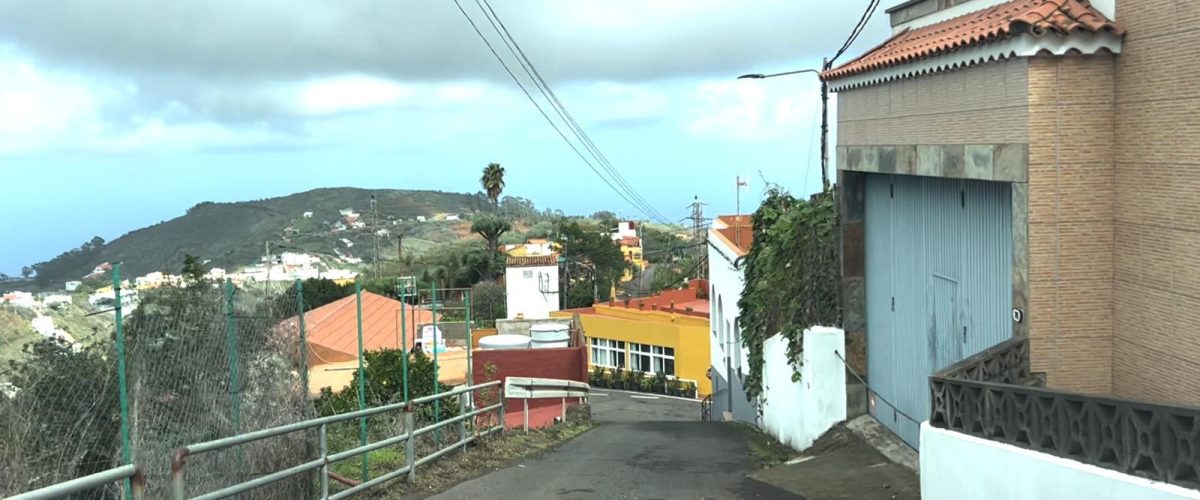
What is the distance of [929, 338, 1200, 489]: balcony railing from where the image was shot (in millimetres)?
6246

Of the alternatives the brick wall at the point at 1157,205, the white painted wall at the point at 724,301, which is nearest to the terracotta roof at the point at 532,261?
the white painted wall at the point at 724,301

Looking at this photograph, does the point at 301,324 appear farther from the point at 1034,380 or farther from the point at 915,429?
the point at 915,429

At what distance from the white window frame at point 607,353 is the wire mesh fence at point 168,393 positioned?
143ft

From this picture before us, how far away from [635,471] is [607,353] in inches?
1617

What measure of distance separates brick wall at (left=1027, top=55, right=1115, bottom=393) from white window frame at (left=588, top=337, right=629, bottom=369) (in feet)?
144

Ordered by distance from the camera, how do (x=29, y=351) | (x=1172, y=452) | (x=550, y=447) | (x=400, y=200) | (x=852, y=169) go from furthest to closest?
(x=400, y=200)
(x=550, y=447)
(x=852, y=169)
(x=29, y=351)
(x=1172, y=452)

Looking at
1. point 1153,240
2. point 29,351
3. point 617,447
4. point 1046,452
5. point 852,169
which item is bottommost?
point 617,447

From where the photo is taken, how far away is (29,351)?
8.02 meters

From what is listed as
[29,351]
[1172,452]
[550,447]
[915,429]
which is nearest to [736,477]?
[915,429]

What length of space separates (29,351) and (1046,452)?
7735mm

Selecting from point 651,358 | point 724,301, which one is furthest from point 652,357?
point 724,301

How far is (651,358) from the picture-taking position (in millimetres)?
51531

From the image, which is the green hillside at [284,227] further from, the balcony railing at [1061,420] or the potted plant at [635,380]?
the potted plant at [635,380]

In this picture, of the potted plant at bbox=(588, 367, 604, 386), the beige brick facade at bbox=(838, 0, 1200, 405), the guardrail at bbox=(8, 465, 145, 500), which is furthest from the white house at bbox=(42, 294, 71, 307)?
the potted plant at bbox=(588, 367, 604, 386)
